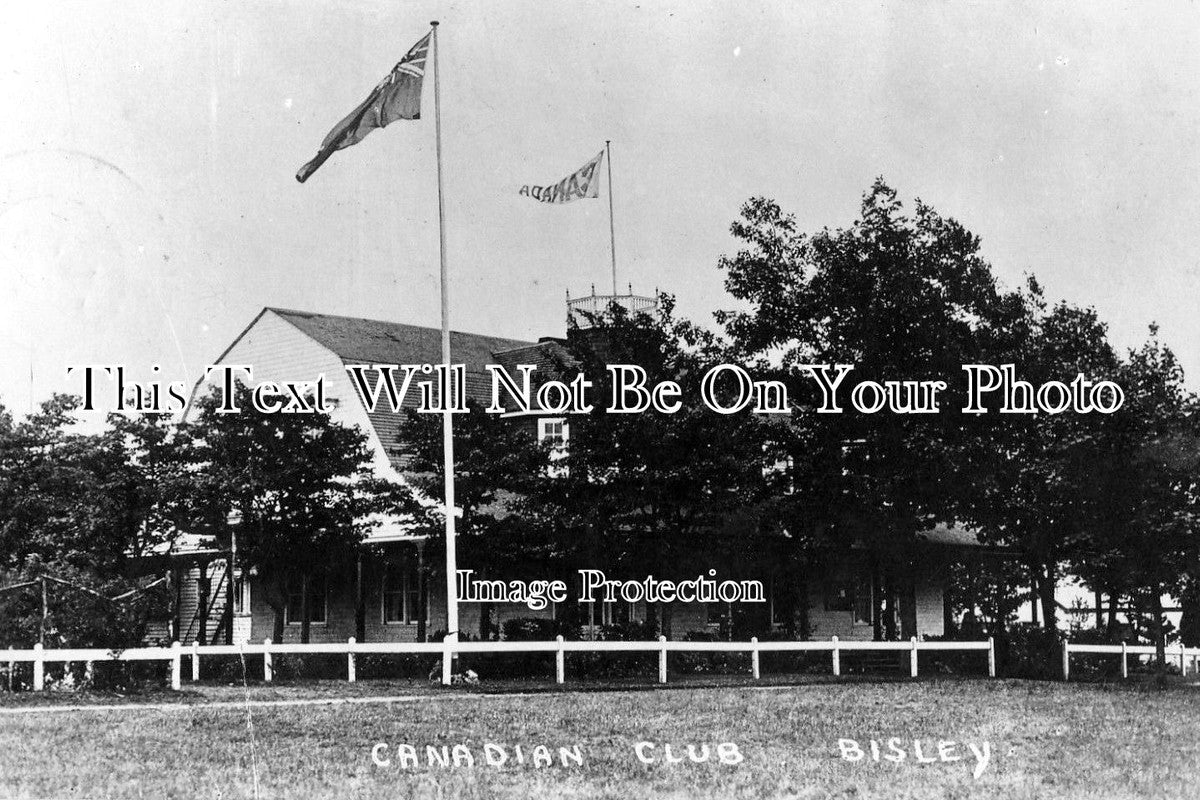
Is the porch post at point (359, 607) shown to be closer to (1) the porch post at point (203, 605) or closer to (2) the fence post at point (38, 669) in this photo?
(1) the porch post at point (203, 605)

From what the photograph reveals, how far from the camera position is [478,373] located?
36781mm

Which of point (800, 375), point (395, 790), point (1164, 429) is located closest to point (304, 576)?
point (800, 375)

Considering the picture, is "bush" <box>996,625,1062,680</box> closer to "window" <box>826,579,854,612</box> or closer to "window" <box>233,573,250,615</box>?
"window" <box>826,579,854,612</box>

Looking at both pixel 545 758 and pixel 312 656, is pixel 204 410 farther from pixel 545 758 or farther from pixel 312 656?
pixel 545 758

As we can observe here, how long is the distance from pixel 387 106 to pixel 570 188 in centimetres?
809

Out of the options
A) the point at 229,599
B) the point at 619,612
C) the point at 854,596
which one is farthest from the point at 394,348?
the point at 854,596

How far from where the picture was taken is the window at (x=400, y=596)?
3266cm

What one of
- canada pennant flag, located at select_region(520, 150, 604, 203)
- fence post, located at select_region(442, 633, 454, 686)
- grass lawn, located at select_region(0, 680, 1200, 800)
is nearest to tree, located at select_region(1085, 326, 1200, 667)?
grass lawn, located at select_region(0, 680, 1200, 800)

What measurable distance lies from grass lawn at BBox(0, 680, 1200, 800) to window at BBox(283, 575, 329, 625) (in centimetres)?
1349

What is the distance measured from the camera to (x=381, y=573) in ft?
108

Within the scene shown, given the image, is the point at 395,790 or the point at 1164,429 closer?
the point at 395,790

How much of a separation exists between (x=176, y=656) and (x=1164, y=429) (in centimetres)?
1913

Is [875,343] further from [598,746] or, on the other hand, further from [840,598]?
[598,746]

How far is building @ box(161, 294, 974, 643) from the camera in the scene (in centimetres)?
3186
